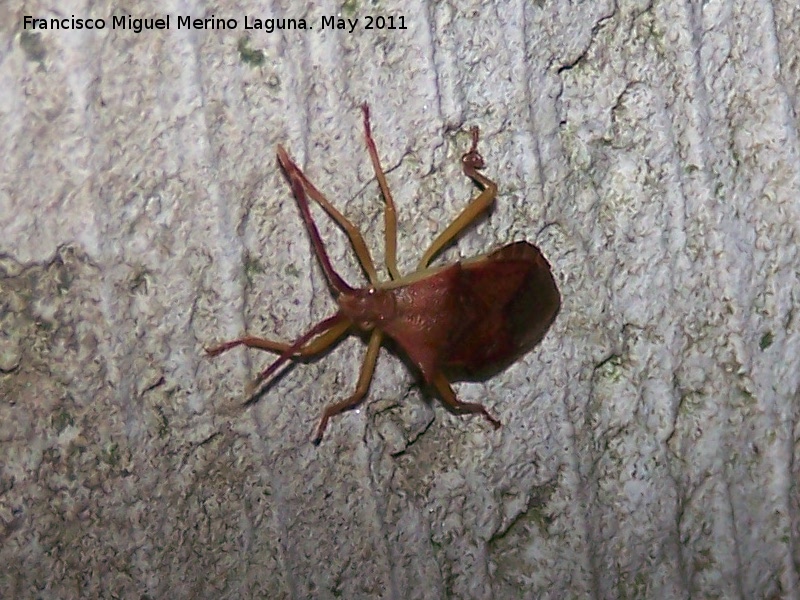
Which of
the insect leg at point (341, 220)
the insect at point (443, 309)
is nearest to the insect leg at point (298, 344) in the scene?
the insect at point (443, 309)

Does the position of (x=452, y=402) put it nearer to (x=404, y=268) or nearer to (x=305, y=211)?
(x=404, y=268)

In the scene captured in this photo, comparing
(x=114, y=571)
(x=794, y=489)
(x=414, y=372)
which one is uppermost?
(x=414, y=372)

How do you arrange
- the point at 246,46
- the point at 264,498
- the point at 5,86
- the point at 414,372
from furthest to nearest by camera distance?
the point at 414,372 → the point at 264,498 → the point at 246,46 → the point at 5,86

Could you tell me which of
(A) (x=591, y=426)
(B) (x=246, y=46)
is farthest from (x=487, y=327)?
Answer: (B) (x=246, y=46)

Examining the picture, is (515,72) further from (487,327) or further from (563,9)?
(487,327)

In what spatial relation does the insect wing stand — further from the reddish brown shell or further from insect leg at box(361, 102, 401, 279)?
insect leg at box(361, 102, 401, 279)

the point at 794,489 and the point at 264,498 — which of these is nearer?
the point at 264,498

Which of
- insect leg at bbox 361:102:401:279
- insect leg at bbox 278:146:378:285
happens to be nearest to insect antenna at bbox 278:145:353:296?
insect leg at bbox 278:146:378:285

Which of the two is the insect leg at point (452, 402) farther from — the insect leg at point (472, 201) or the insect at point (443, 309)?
the insect leg at point (472, 201)

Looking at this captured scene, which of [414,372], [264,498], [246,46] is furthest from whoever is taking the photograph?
[414,372]
